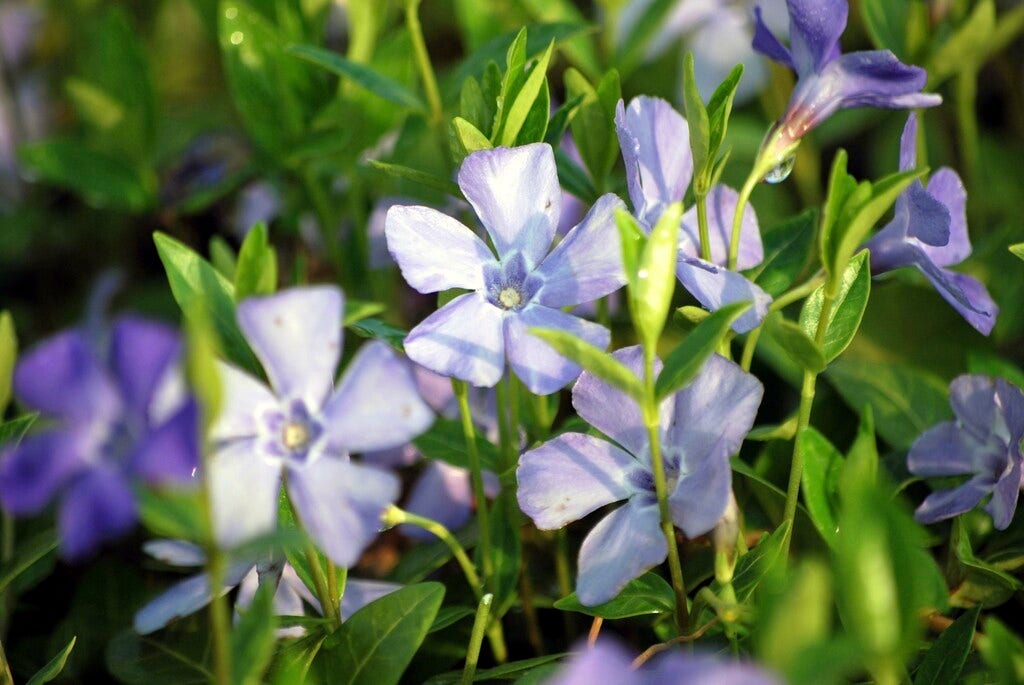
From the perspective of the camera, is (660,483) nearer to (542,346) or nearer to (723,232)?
(542,346)

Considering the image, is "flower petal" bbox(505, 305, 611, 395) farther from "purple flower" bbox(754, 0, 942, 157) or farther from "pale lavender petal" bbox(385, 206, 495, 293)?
"purple flower" bbox(754, 0, 942, 157)

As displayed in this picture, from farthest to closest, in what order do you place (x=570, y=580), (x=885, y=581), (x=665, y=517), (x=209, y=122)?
(x=209, y=122) < (x=570, y=580) < (x=665, y=517) < (x=885, y=581)

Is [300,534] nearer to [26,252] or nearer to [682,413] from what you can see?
[682,413]

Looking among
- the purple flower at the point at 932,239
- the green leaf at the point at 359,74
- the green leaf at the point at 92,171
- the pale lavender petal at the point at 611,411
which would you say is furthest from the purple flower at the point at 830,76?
the green leaf at the point at 92,171

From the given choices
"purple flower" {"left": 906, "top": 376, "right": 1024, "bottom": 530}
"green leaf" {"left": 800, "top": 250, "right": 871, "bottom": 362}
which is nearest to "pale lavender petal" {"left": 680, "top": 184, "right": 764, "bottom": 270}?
"green leaf" {"left": 800, "top": 250, "right": 871, "bottom": 362}

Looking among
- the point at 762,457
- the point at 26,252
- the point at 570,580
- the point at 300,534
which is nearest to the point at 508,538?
the point at 570,580

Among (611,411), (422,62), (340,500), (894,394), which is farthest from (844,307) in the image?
(422,62)

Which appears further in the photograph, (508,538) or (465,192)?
(508,538)
